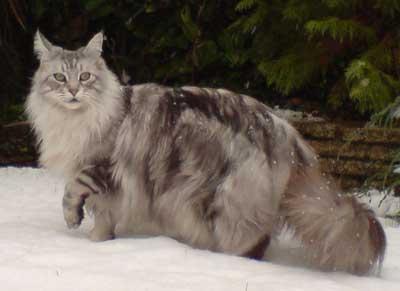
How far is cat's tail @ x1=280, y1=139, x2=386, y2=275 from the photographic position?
12.9 feet

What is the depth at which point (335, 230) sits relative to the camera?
13.0 ft

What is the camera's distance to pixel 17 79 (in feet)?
24.3

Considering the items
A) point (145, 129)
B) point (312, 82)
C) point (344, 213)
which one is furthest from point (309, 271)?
point (312, 82)

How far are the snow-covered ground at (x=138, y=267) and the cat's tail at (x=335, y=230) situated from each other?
0.08 m

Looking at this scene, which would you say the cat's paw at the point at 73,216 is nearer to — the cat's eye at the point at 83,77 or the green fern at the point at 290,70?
the cat's eye at the point at 83,77

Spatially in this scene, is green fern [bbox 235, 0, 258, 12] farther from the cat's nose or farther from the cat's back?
the cat's nose

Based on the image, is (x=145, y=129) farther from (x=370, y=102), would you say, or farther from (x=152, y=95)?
(x=370, y=102)

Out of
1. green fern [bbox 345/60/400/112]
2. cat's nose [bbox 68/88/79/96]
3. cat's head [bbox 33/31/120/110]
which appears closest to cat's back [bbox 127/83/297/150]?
cat's head [bbox 33/31/120/110]

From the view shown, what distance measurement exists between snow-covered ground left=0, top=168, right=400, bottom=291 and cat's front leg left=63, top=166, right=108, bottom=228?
184 mm

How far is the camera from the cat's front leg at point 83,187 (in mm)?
4406

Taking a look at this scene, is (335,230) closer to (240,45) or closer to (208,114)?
(208,114)

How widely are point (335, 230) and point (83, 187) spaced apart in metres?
1.37

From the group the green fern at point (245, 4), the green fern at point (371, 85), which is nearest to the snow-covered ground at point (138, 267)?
the green fern at point (371, 85)

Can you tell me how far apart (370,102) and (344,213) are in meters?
2.16
